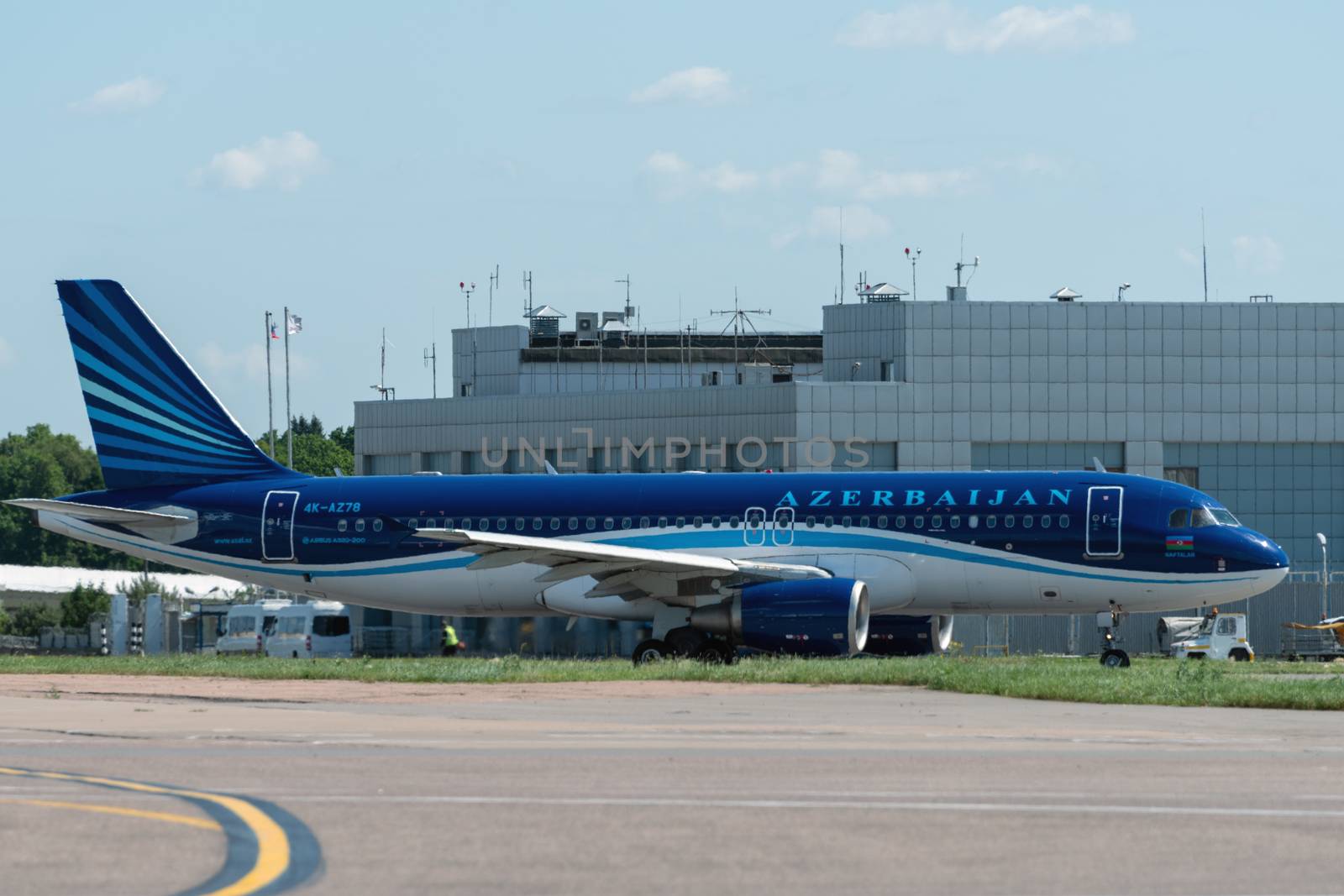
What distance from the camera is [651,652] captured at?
122 feet

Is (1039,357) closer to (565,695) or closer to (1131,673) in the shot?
(1131,673)

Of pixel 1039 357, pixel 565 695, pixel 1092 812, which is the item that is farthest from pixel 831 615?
pixel 1039 357

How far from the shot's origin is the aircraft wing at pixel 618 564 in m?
35.0


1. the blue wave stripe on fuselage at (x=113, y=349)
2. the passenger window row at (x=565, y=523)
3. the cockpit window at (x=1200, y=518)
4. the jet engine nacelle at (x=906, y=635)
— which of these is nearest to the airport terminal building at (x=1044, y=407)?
the jet engine nacelle at (x=906, y=635)

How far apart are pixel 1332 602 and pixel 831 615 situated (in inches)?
1357

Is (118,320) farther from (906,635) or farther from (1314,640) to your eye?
(1314,640)

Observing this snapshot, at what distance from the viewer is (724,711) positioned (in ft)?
76.1

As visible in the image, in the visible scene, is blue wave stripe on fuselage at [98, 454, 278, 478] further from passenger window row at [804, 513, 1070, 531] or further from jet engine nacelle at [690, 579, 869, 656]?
passenger window row at [804, 513, 1070, 531]

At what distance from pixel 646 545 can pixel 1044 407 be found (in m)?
40.2

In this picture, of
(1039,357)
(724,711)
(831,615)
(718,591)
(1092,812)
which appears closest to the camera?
(1092,812)

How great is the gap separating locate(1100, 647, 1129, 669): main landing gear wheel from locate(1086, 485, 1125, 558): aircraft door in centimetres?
179

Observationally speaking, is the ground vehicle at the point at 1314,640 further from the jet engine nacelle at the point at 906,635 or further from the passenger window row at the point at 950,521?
the passenger window row at the point at 950,521

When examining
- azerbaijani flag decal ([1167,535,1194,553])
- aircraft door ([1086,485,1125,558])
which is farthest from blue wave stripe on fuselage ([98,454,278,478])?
azerbaijani flag decal ([1167,535,1194,553])

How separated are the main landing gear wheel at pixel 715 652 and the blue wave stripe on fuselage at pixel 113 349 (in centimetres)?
1316
